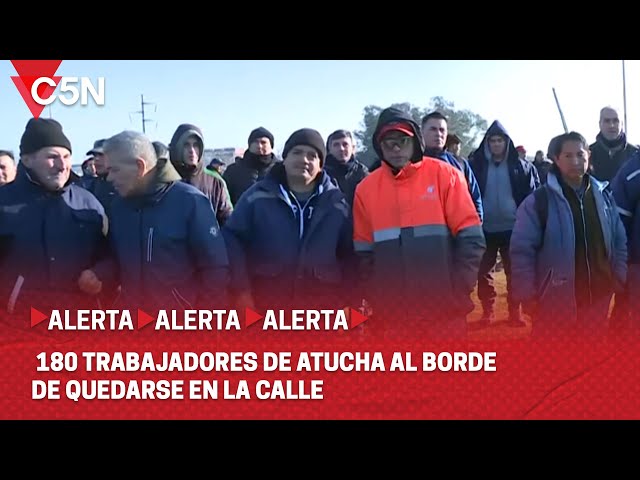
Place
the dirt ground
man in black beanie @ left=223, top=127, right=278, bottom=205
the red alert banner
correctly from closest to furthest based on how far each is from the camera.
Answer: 1. the red alert banner
2. the dirt ground
3. man in black beanie @ left=223, top=127, right=278, bottom=205

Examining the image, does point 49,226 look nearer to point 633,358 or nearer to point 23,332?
point 23,332

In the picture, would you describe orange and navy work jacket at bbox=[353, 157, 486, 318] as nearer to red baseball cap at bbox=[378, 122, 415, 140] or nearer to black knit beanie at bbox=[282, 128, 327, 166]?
red baseball cap at bbox=[378, 122, 415, 140]

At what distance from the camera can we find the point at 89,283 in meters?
2.80

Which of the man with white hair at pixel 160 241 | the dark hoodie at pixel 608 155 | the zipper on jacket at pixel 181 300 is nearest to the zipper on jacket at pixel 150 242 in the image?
the man with white hair at pixel 160 241

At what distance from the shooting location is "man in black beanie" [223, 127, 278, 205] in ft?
15.1

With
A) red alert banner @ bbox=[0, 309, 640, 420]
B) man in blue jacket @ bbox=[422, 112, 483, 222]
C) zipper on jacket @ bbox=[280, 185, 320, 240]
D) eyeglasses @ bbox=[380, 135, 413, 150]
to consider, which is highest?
man in blue jacket @ bbox=[422, 112, 483, 222]

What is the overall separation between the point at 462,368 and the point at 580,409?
52 cm

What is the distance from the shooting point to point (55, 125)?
2727 mm

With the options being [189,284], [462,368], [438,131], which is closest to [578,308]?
[462,368]

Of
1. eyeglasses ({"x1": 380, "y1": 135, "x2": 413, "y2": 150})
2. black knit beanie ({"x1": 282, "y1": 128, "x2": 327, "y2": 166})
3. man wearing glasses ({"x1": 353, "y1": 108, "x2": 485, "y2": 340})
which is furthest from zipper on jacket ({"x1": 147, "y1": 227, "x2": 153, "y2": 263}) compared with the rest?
eyeglasses ({"x1": 380, "y1": 135, "x2": 413, "y2": 150})

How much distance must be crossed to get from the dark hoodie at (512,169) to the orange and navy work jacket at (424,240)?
1857 millimetres

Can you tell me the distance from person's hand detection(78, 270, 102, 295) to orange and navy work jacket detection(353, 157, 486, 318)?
119cm

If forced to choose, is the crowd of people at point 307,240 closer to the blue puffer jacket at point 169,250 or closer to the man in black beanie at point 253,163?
A: the blue puffer jacket at point 169,250

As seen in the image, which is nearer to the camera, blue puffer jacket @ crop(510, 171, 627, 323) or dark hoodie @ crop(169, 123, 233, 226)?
blue puffer jacket @ crop(510, 171, 627, 323)
